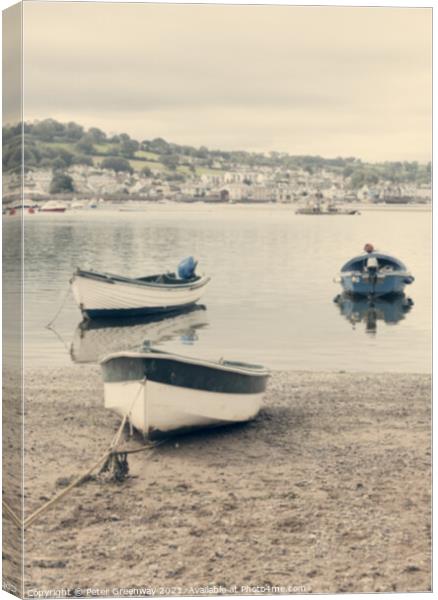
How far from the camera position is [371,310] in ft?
57.5

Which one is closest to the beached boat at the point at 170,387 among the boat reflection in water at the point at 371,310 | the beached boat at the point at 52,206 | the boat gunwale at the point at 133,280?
the boat gunwale at the point at 133,280

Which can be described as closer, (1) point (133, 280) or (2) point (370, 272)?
(2) point (370, 272)

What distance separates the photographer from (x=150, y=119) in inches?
661

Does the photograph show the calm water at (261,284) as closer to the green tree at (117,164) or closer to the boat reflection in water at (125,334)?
the boat reflection in water at (125,334)

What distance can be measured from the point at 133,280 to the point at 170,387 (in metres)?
1.29

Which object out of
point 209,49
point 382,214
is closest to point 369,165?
point 382,214

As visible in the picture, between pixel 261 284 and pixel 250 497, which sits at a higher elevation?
pixel 261 284

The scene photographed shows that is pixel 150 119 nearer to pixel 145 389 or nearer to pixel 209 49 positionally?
pixel 209 49

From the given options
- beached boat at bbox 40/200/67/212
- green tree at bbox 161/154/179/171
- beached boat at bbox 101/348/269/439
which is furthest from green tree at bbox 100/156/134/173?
beached boat at bbox 101/348/269/439

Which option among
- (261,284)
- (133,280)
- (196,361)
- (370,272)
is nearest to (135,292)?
(133,280)

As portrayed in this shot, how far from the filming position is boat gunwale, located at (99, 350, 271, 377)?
16781 millimetres

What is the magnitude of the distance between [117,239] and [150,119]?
1320 mm

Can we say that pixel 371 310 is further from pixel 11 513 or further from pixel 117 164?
pixel 11 513

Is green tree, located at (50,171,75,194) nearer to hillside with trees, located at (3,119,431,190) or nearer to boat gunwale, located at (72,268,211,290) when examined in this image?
hillside with trees, located at (3,119,431,190)
